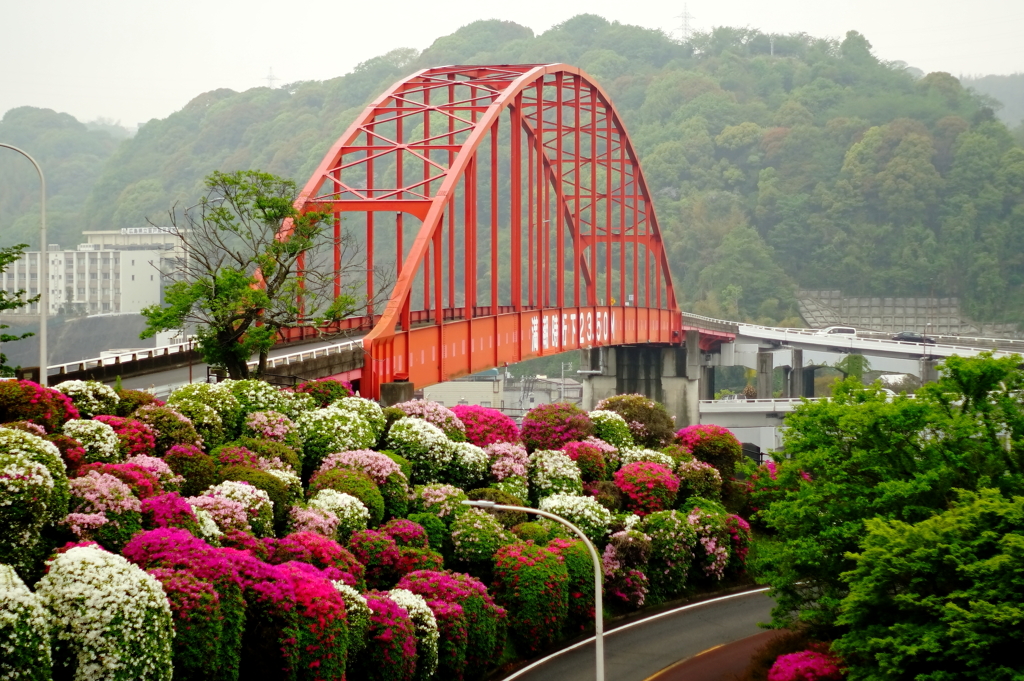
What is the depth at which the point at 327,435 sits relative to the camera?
31.8 meters

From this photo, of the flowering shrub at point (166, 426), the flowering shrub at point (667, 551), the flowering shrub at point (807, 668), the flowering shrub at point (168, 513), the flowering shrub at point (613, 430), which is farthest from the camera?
the flowering shrub at point (613, 430)

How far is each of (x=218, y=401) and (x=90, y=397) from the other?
10.9ft

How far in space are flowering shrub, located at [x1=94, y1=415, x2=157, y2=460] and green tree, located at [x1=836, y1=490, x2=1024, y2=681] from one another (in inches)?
510

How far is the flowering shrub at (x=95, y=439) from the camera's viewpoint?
24906mm

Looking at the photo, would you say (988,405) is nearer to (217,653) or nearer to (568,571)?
(568,571)

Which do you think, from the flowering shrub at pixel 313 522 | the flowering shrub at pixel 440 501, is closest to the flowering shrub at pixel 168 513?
the flowering shrub at pixel 313 522

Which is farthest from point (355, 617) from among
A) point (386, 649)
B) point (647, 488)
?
point (647, 488)

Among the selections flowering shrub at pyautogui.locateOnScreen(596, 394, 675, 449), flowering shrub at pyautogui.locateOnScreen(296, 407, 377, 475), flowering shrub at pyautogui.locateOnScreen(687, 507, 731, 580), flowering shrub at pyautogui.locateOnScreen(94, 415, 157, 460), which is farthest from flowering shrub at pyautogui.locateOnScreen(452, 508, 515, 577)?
flowering shrub at pyautogui.locateOnScreen(596, 394, 675, 449)

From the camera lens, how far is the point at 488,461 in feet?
115

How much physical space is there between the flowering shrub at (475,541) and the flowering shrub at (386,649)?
5.62 meters

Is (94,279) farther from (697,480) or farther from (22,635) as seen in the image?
(22,635)

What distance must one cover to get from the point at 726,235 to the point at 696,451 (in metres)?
114

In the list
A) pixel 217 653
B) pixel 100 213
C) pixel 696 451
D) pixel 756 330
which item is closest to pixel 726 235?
pixel 756 330

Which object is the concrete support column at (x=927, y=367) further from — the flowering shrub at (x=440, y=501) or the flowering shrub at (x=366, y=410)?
the flowering shrub at (x=440, y=501)
